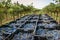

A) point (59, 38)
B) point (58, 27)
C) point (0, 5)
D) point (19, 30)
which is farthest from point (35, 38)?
point (0, 5)

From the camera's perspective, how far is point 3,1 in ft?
73.7

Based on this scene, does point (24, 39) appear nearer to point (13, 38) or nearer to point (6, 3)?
point (13, 38)

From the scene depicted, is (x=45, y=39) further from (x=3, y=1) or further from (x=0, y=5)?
(x=3, y=1)

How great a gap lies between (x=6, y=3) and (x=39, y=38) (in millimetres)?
15820

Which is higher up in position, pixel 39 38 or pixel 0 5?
pixel 0 5

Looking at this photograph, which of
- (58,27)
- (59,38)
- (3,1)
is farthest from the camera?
(3,1)

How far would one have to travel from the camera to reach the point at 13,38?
9328mm

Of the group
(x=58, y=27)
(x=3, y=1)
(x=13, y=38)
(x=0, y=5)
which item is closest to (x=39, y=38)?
(x=13, y=38)

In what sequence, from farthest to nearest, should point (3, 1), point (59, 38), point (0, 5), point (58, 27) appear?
point (3, 1) < point (0, 5) < point (58, 27) < point (59, 38)

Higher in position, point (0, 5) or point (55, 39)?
point (0, 5)

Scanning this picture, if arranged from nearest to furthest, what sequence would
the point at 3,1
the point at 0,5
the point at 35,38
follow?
the point at 35,38 → the point at 0,5 → the point at 3,1

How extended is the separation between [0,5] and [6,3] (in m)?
3.39

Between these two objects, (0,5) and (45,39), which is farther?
(0,5)

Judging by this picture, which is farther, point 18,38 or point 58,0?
point 58,0
